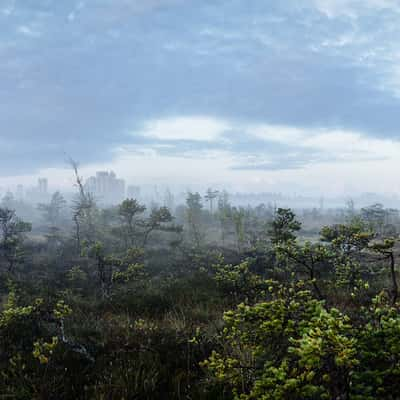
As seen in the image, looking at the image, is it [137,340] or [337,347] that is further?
[137,340]

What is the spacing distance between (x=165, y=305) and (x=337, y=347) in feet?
22.2

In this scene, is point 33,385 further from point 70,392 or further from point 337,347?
point 337,347

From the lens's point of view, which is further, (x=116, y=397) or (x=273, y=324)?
(x=116, y=397)

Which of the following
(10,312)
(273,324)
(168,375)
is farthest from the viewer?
(10,312)

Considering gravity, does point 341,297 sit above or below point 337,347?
below

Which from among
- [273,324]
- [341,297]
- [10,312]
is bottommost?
[341,297]

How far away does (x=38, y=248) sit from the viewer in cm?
2322

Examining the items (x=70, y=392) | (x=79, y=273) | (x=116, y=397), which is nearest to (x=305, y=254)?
(x=116, y=397)

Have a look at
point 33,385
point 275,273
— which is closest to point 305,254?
point 33,385

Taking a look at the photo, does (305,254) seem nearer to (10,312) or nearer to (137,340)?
(137,340)

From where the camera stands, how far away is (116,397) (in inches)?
125

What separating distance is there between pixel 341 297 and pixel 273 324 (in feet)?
22.3

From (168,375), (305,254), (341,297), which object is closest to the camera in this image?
(168,375)

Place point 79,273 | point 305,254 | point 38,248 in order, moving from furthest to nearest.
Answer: point 38,248 → point 79,273 → point 305,254
